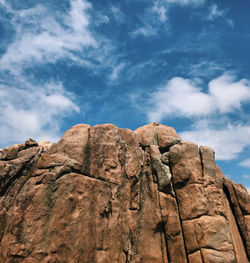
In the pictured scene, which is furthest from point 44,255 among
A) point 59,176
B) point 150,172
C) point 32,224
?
point 150,172

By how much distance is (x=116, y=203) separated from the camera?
1655 cm

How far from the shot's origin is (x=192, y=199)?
17.2 meters

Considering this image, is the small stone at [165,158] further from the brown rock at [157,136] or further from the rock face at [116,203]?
the brown rock at [157,136]

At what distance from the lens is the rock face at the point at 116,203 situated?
13875mm

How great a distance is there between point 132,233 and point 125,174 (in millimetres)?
4513

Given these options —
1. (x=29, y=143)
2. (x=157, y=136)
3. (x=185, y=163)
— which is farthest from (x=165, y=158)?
(x=29, y=143)

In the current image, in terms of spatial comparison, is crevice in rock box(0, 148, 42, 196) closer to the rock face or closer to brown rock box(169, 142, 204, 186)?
the rock face

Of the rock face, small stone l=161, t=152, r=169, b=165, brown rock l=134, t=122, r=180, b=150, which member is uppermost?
brown rock l=134, t=122, r=180, b=150

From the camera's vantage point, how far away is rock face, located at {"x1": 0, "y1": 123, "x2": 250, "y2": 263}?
13.9 m

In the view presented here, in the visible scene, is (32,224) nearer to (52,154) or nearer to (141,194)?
(52,154)

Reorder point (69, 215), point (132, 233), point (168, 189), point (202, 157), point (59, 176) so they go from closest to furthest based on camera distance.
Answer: point (69, 215)
point (59, 176)
point (132, 233)
point (168, 189)
point (202, 157)

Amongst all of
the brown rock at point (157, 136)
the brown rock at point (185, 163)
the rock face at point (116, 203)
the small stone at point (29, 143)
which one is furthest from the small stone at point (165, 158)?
the small stone at point (29, 143)

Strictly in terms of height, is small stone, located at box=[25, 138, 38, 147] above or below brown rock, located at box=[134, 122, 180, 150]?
below

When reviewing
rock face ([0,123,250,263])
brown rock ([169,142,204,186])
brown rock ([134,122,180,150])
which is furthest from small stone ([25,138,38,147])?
brown rock ([169,142,204,186])
